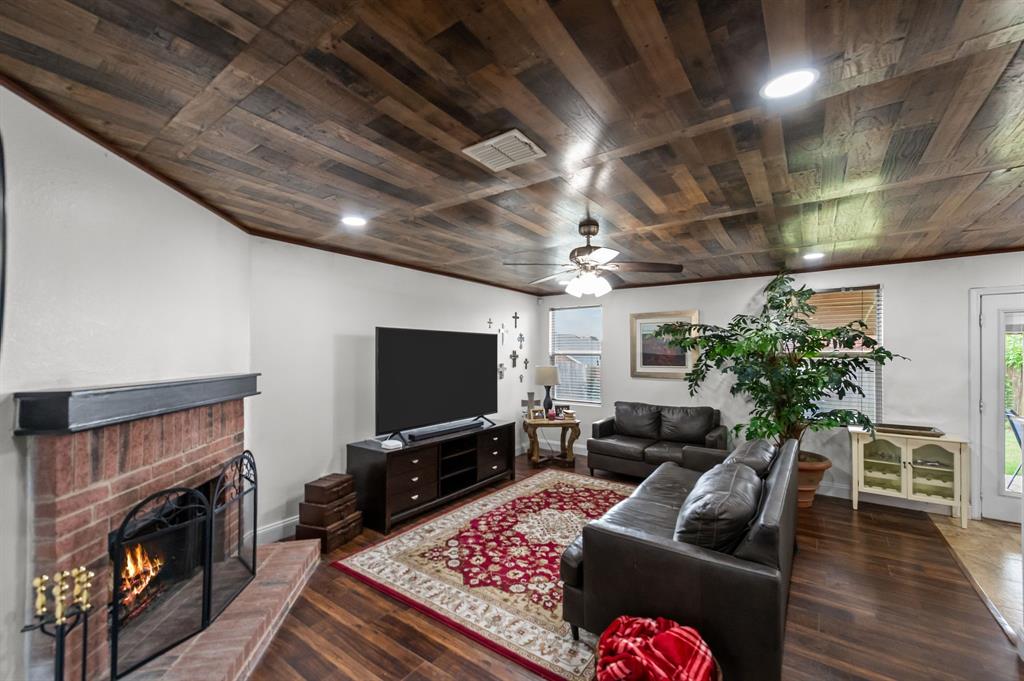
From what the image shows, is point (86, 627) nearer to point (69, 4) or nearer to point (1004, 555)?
point (69, 4)

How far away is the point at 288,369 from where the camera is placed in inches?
138

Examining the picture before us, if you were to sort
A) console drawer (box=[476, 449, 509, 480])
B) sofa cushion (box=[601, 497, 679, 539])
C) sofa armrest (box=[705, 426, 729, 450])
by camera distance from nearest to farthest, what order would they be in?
sofa cushion (box=[601, 497, 679, 539]) → console drawer (box=[476, 449, 509, 480]) → sofa armrest (box=[705, 426, 729, 450])

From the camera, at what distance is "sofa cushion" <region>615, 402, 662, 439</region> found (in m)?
5.23

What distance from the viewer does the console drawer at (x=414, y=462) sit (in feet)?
11.8

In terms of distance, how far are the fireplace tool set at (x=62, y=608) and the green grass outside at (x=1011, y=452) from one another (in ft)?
20.4

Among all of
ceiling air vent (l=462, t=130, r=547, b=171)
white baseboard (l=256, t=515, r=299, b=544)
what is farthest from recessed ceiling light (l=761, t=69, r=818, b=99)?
white baseboard (l=256, t=515, r=299, b=544)

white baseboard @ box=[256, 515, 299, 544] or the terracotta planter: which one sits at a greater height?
the terracotta planter

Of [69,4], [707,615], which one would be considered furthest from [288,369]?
[707,615]

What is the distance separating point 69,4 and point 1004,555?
575 centimetres

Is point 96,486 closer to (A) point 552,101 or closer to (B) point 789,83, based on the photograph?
(A) point 552,101

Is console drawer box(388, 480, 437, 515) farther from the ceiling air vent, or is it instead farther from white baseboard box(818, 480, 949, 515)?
white baseboard box(818, 480, 949, 515)

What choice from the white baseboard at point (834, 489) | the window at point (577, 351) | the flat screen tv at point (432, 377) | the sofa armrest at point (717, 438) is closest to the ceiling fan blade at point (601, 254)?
the flat screen tv at point (432, 377)

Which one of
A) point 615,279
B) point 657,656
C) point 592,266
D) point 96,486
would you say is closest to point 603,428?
point 615,279

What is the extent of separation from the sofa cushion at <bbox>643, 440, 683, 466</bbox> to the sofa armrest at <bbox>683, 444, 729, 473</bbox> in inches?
21.7
